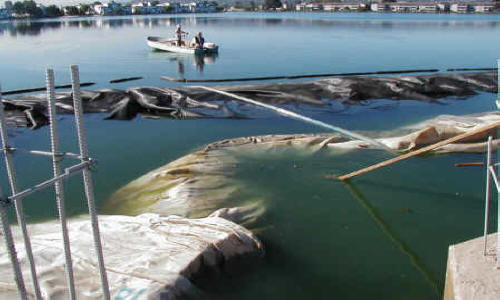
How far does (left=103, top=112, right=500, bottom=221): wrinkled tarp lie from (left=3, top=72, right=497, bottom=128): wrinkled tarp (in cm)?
260

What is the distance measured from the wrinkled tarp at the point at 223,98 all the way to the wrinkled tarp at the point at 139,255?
5.36m

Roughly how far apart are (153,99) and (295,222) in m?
5.77

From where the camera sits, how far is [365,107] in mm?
9742

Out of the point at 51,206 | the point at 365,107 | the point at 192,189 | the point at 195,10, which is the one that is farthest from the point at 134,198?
the point at 195,10

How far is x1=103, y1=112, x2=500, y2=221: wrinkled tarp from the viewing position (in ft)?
16.0

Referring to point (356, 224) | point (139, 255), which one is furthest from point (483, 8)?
point (139, 255)

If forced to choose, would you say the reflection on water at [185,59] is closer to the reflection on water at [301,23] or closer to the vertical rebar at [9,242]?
the vertical rebar at [9,242]

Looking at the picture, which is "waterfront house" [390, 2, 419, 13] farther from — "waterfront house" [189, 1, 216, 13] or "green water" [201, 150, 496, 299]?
"green water" [201, 150, 496, 299]

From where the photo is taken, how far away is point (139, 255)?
3.30 m

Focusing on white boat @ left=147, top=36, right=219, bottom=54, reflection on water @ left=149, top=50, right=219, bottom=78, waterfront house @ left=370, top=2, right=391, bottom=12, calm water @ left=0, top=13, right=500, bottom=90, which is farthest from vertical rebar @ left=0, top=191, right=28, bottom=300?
waterfront house @ left=370, top=2, right=391, bottom=12

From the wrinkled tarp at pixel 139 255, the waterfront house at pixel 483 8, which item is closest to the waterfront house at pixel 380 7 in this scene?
the waterfront house at pixel 483 8

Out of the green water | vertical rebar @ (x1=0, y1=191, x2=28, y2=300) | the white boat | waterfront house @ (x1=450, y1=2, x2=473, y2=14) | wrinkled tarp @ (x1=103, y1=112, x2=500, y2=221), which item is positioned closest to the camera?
vertical rebar @ (x1=0, y1=191, x2=28, y2=300)

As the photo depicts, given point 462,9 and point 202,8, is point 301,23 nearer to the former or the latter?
point 462,9

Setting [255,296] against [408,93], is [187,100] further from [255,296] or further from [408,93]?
[255,296]
